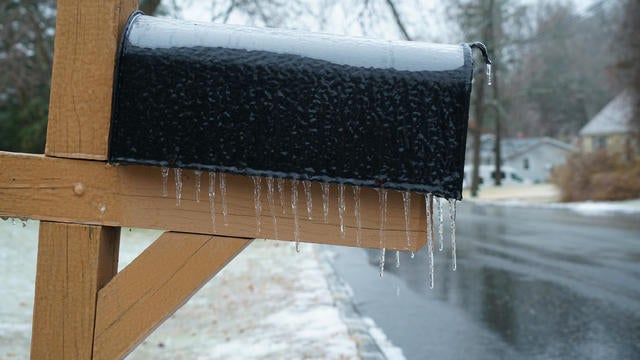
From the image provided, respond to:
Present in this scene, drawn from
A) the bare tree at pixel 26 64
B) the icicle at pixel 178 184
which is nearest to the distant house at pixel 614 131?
the bare tree at pixel 26 64

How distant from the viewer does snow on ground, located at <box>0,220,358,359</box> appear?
5184 mm

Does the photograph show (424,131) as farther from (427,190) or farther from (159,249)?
(159,249)

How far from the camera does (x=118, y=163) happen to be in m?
1.59

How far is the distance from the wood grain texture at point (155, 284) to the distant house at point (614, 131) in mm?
29348

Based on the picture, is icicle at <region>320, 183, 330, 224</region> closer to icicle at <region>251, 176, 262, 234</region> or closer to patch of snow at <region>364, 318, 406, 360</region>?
icicle at <region>251, 176, 262, 234</region>

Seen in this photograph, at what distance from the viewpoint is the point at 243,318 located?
6.56m

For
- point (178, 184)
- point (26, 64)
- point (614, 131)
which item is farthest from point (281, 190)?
point (614, 131)

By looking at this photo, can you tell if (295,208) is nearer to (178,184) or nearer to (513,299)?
(178,184)

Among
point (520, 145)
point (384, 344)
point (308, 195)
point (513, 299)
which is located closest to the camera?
point (308, 195)

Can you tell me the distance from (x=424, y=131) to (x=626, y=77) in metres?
29.1

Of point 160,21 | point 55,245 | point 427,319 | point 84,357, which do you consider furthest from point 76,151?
point 427,319

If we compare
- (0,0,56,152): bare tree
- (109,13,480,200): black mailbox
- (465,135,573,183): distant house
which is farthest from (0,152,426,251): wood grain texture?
(465,135,573,183): distant house

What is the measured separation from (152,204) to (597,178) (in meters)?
28.1

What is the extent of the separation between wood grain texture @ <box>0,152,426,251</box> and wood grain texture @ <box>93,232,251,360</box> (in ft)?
0.15
